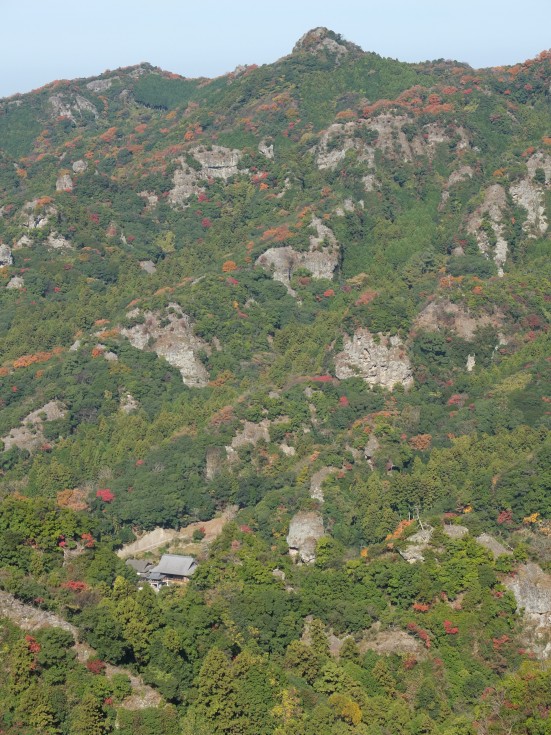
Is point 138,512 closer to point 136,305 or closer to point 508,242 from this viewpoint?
point 136,305

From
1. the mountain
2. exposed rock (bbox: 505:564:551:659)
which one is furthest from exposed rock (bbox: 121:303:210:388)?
exposed rock (bbox: 505:564:551:659)

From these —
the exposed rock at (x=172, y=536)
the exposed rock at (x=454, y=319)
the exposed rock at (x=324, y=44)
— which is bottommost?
the exposed rock at (x=172, y=536)

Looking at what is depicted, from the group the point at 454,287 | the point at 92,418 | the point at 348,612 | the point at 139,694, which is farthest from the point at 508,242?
the point at 139,694

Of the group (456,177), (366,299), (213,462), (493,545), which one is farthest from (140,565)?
(456,177)

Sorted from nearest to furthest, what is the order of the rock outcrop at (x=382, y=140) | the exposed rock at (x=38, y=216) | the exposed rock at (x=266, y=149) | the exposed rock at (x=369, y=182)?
the exposed rock at (x=369, y=182), the exposed rock at (x=38, y=216), the rock outcrop at (x=382, y=140), the exposed rock at (x=266, y=149)

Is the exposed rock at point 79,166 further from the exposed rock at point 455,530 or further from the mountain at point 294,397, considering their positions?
the exposed rock at point 455,530

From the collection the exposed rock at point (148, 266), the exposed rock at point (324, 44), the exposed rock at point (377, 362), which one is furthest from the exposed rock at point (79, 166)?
the exposed rock at point (377, 362)
